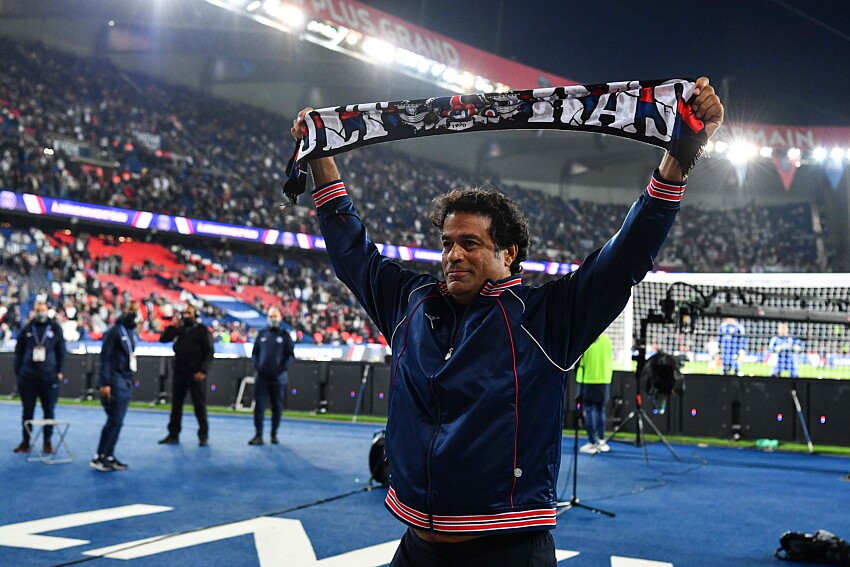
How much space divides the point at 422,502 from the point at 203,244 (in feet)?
105

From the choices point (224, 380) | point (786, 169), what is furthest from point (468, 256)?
point (786, 169)

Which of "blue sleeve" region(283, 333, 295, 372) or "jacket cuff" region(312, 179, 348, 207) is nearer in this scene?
"jacket cuff" region(312, 179, 348, 207)

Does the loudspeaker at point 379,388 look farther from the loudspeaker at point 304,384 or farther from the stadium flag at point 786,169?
the stadium flag at point 786,169

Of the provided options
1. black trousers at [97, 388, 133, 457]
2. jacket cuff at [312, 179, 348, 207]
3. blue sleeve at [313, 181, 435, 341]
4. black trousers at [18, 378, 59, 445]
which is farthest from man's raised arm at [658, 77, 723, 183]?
black trousers at [18, 378, 59, 445]

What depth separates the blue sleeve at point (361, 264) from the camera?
9.73ft

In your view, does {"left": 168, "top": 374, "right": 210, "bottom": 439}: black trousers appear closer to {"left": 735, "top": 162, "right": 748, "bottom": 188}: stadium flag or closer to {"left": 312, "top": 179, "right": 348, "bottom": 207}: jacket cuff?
{"left": 312, "top": 179, "right": 348, "bottom": 207}: jacket cuff

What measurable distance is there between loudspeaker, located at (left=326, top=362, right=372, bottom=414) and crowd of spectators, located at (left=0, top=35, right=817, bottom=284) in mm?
13290

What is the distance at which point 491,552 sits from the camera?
2.41m

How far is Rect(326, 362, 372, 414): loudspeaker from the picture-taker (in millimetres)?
19156

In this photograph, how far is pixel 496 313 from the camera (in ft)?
8.34

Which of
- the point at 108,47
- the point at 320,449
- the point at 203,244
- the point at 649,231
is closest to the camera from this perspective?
the point at 649,231

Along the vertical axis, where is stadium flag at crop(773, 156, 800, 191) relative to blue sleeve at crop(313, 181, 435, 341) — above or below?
above

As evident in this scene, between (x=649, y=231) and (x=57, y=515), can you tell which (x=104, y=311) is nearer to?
(x=57, y=515)

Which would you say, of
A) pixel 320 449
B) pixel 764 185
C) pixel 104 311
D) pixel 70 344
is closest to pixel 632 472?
pixel 320 449
